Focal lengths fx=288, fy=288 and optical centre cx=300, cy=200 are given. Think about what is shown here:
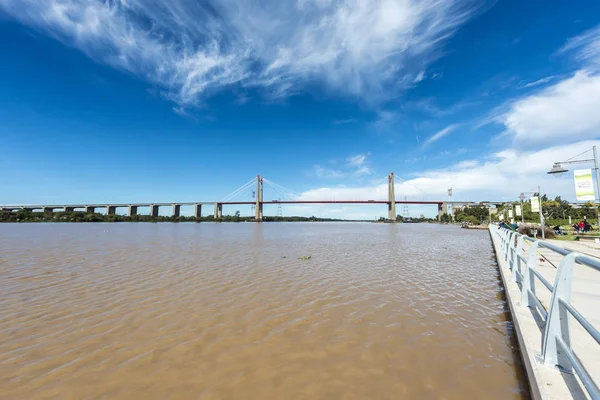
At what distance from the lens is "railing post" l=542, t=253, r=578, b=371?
92.7 inches

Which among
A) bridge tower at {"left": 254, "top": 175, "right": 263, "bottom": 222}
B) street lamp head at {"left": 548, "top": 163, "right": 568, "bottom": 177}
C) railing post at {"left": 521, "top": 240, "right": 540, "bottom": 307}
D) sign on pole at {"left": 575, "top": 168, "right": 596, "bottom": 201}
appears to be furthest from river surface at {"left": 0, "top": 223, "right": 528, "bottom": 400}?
bridge tower at {"left": 254, "top": 175, "right": 263, "bottom": 222}

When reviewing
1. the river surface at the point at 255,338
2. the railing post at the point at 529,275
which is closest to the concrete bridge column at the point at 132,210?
the river surface at the point at 255,338

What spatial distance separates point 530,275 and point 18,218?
129 meters

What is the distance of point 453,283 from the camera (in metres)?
7.37

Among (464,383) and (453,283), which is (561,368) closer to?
(464,383)

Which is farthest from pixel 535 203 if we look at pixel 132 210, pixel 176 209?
pixel 132 210

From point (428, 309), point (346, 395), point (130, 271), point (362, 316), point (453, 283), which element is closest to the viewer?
point (346, 395)

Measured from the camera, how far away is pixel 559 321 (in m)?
2.44

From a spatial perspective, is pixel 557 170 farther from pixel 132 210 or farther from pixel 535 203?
pixel 132 210

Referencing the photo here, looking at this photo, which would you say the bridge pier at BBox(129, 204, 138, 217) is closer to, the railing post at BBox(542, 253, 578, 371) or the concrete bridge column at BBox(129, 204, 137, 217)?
the concrete bridge column at BBox(129, 204, 137, 217)

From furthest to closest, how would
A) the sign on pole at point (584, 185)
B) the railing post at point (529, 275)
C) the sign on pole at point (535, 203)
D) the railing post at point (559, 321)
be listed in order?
the sign on pole at point (535, 203) → the sign on pole at point (584, 185) → the railing post at point (529, 275) → the railing post at point (559, 321)

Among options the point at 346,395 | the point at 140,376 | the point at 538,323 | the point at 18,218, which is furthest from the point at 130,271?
the point at 18,218

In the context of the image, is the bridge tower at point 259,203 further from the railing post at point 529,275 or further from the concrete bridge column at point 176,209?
the railing post at point 529,275

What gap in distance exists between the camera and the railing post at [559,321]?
7.72 ft
